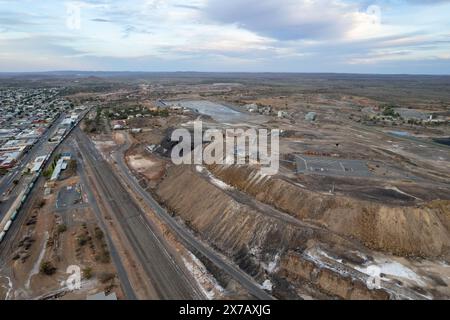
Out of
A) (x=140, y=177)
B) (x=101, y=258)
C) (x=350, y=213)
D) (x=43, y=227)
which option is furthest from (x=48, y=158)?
(x=350, y=213)

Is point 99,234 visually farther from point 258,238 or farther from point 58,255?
point 258,238

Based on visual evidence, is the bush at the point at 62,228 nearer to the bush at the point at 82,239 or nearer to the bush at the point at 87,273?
the bush at the point at 82,239

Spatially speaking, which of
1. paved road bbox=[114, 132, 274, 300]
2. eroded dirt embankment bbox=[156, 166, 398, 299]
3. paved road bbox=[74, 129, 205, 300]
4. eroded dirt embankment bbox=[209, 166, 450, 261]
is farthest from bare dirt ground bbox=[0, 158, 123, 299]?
eroded dirt embankment bbox=[209, 166, 450, 261]

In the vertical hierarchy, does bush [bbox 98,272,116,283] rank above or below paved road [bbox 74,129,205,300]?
below

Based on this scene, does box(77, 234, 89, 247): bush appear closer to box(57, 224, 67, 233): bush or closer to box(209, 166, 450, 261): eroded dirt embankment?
box(57, 224, 67, 233): bush

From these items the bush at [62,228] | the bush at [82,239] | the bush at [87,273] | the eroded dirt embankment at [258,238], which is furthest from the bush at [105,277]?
the bush at [62,228]
